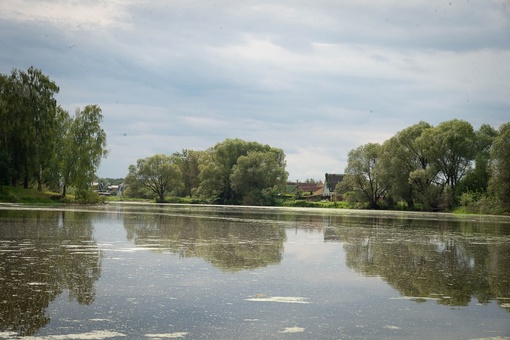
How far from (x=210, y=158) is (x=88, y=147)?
178 ft

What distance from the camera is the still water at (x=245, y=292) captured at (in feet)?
21.8

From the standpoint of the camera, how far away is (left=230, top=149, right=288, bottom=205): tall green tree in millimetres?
93812

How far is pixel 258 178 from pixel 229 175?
7415 millimetres

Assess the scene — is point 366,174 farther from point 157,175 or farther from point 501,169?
point 157,175

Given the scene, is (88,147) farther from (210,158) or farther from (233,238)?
(210,158)

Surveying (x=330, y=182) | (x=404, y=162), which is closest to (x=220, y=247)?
(x=404, y=162)

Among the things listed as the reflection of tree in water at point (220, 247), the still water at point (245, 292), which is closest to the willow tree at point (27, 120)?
the reflection of tree in water at point (220, 247)

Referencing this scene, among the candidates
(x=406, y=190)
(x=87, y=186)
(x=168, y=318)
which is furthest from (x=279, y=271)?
(x=406, y=190)

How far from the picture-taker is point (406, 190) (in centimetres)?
7212

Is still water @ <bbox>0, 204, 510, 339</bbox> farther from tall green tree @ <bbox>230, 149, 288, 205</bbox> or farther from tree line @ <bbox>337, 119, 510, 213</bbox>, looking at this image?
tall green tree @ <bbox>230, 149, 288, 205</bbox>

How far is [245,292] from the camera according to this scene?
9.04 meters

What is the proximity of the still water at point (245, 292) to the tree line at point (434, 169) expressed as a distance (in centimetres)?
4853

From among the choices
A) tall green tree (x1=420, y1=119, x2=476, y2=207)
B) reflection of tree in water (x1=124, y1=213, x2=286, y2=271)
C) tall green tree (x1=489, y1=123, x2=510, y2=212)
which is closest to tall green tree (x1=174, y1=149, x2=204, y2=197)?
tall green tree (x1=420, y1=119, x2=476, y2=207)

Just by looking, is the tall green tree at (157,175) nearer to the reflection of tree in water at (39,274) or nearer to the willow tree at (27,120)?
the willow tree at (27,120)
